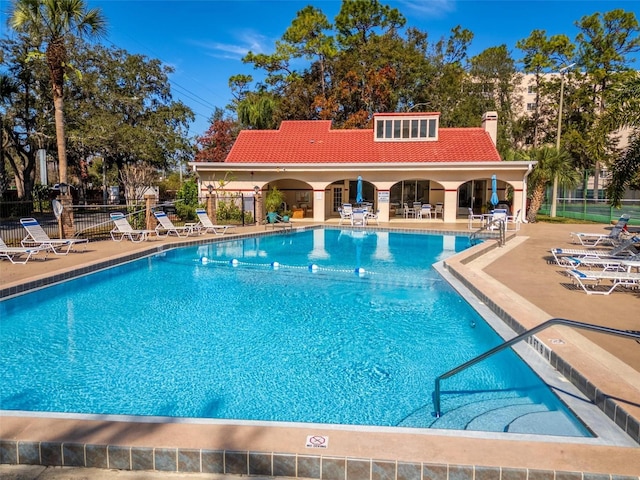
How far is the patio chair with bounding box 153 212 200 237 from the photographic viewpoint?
17.1 metres

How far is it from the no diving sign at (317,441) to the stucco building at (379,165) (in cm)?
1946

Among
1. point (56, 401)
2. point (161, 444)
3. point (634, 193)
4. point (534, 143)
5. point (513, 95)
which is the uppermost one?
point (513, 95)

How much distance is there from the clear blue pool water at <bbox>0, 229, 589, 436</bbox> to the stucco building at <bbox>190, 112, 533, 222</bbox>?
1249 centimetres

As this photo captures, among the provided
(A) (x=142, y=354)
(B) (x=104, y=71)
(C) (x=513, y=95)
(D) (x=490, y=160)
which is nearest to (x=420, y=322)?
(A) (x=142, y=354)

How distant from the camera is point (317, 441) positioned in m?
3.45

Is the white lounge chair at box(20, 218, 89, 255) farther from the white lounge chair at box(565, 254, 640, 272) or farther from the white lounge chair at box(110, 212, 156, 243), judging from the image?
the white lounge chair at box(565, 254, 640, 272)

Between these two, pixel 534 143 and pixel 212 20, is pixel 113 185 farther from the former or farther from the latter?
pixel 534 143

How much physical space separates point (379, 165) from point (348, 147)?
11.1 feet

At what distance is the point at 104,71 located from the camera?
34.3m

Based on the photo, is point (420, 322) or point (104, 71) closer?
point (420, 322)

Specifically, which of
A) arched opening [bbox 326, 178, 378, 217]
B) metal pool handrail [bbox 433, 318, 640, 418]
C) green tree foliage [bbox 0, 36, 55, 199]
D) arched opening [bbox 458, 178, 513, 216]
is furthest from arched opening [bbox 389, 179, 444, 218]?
metal pool handrail [bbox 433, 318, 640, 418]

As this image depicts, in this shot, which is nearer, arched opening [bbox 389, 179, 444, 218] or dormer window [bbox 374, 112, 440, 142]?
dormer window [bbox 374, 112, 440, 142]

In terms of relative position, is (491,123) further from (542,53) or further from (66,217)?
(66,217)

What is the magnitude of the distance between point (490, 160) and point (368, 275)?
560 inches
